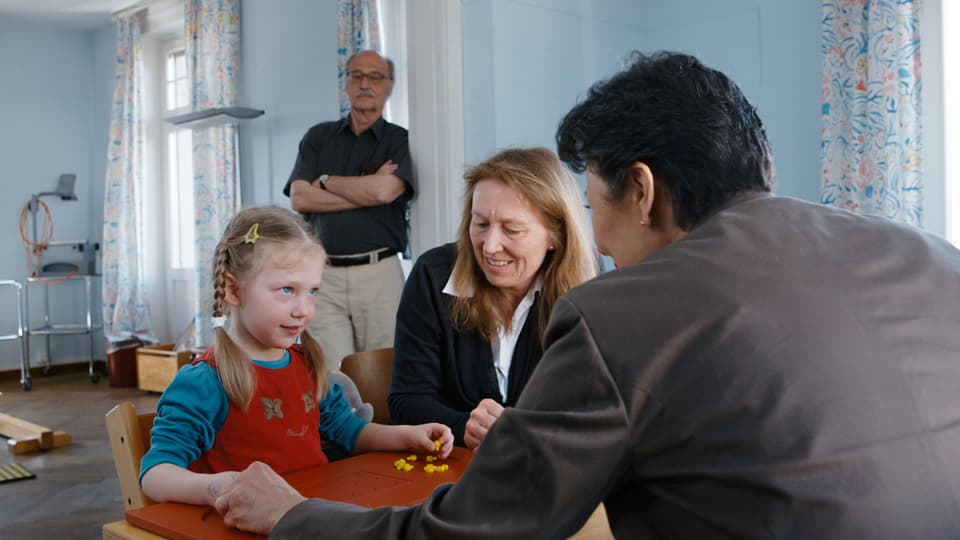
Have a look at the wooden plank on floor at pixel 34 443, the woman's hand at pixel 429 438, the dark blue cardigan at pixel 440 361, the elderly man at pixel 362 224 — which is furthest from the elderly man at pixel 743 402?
the wooden plank on floor at pixel 34 443

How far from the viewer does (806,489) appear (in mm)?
757

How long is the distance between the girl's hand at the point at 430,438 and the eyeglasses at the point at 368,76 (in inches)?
112

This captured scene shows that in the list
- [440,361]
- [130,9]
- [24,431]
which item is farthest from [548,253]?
[130,9]

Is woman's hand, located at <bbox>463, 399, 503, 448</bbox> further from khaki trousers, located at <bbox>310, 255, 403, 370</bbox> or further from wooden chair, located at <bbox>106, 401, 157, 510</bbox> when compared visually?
khaki trousers, located at <bbox>310, 255, 403, 370</bbox>

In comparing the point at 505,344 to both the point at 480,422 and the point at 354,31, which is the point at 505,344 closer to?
the point at 480,422

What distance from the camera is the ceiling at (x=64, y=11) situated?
784 cm

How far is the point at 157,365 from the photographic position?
6.88 m

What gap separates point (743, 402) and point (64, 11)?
28.7ft

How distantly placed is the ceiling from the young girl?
6970 millimetres

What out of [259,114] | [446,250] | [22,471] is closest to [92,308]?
[259,114]

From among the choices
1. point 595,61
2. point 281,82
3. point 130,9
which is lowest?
point 595,61

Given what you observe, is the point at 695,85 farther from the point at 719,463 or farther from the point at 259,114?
the point at 259,114

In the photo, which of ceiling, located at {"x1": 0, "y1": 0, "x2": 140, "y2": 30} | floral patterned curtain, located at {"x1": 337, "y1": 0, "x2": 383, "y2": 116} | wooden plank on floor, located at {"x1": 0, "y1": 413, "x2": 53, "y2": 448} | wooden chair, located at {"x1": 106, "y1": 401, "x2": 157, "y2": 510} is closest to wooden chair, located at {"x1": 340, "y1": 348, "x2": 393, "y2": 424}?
wooden chair, located at {"x1": 106, "y1": 401, "x2": 157, "y2": 510}

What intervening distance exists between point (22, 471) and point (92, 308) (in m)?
4.55
